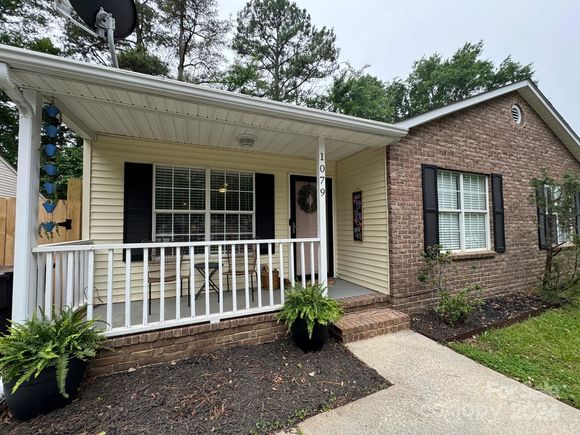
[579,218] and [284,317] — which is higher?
[579,218]

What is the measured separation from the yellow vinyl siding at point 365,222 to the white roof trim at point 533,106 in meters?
0.89

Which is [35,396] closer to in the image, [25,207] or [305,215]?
[25,207]

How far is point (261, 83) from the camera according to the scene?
451 inches

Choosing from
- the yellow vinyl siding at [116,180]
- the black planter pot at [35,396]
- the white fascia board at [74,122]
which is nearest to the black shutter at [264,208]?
the yellow vinyl siding at [116,180]

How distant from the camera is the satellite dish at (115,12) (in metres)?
2.98

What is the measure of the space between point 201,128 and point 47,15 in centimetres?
1103

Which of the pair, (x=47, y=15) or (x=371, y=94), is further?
(x=371, y=94)

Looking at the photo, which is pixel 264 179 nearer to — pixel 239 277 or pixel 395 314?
pixel 239 277

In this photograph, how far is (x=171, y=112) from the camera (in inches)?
115

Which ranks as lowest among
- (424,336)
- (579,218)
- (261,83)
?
(424,336)

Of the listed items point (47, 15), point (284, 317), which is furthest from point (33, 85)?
point (47, 15)

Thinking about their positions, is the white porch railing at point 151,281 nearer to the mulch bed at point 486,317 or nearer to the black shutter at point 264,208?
the black shutter at point 264,208

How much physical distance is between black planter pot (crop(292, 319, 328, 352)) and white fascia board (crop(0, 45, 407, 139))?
2428 mm

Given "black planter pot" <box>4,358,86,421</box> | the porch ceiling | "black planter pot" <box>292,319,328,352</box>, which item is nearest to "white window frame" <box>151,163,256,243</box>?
the porch ceiling
